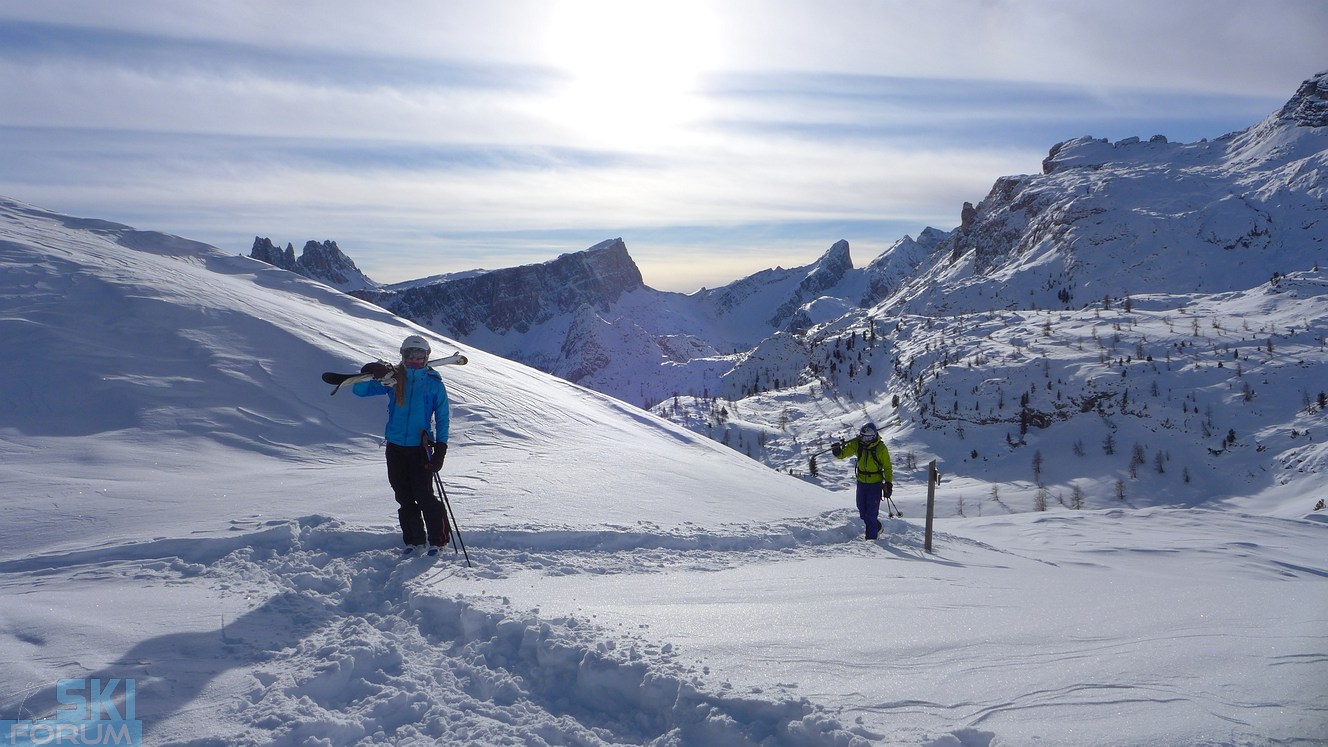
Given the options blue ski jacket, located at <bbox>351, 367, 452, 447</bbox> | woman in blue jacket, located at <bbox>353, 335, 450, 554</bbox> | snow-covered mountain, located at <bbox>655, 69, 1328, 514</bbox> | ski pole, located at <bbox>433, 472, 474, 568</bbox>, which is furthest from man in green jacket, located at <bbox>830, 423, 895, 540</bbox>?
snow-covered mountain, located at <bbox>655, 69, 1328, 514</bbox>

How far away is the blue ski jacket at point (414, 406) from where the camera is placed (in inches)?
290

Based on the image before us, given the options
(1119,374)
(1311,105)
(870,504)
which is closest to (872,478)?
(870,504)

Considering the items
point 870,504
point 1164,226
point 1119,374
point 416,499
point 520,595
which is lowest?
point 870,504

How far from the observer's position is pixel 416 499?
731 cm

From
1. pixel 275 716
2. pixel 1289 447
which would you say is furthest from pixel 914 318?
pixel 275 716

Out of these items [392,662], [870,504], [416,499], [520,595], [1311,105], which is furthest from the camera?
[1311,105]

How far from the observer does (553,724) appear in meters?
4.23

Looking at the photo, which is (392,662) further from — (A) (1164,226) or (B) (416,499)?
(A) (1164,226)

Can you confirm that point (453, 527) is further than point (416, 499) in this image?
Yes

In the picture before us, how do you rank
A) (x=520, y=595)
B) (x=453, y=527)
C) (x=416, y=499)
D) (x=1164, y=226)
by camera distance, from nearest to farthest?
1. (x=520, y=595)
2. (x=416, y=499)
3. (x=453, y=527)
4. (x=1164, y=226)

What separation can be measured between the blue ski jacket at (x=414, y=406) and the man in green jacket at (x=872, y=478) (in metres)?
6.61

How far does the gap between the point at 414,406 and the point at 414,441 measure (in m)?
0.36

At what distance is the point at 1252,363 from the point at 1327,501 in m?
14.1

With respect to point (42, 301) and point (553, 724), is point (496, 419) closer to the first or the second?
point (42, 301)
